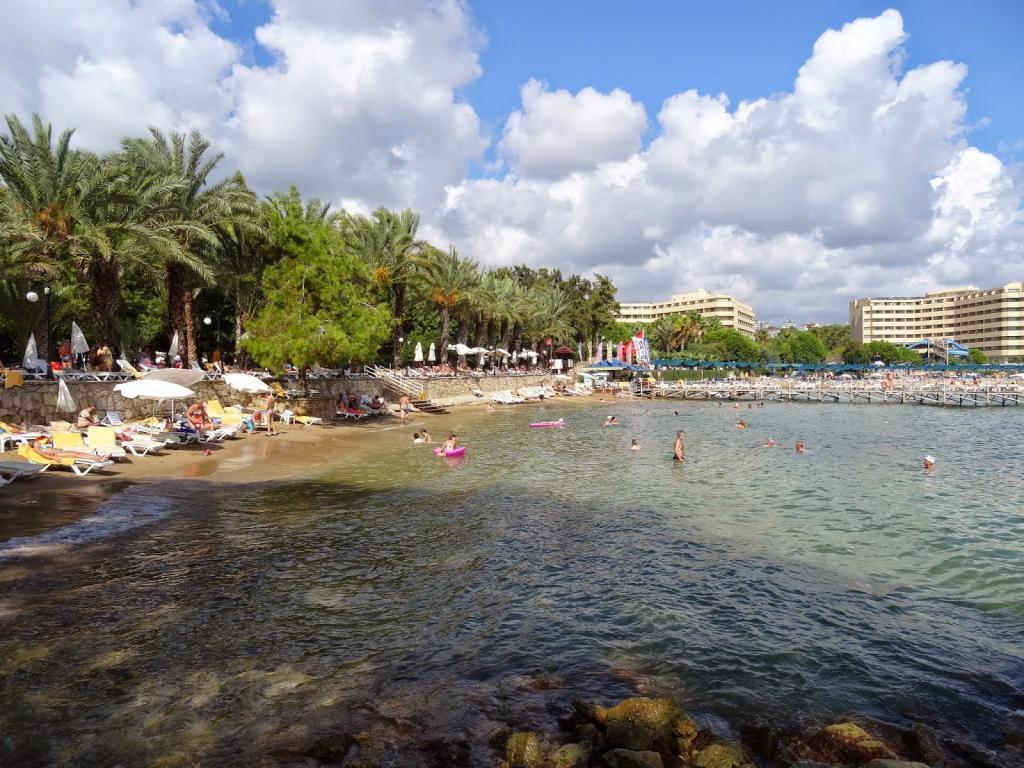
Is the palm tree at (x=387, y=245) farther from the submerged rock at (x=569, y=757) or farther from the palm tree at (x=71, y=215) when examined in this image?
the submerged rock at (x=569, y=757)

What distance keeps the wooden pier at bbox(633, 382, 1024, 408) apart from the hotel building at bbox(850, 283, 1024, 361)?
10124 cm

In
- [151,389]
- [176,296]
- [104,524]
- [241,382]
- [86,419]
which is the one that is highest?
[176,296]

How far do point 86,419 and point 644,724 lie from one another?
18.9 metres

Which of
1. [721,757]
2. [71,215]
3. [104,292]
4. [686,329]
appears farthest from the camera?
[686,329]

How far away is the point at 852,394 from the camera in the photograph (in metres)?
67.3

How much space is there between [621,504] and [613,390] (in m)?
53.4

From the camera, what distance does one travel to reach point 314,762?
203 inches

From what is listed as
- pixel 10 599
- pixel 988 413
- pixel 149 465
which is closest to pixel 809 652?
pixel 10 599

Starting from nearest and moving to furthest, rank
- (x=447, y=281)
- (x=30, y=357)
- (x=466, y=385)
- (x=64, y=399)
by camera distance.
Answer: (x=64, y=399), (x=30, y=357), (x=447, y=281), (x=466, y=385)

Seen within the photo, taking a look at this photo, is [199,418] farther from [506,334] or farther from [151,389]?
[506,334]

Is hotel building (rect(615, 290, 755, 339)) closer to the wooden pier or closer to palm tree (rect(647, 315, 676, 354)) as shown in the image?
palm tree (rect(647, 315, 676, 354))

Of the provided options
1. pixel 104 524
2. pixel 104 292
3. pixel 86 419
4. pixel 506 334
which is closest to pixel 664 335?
pixel 506 334

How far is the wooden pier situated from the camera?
58850mm

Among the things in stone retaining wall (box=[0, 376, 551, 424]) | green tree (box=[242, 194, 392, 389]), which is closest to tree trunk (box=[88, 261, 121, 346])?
stone retaining wall (box=[0, 376, 551, 424])
